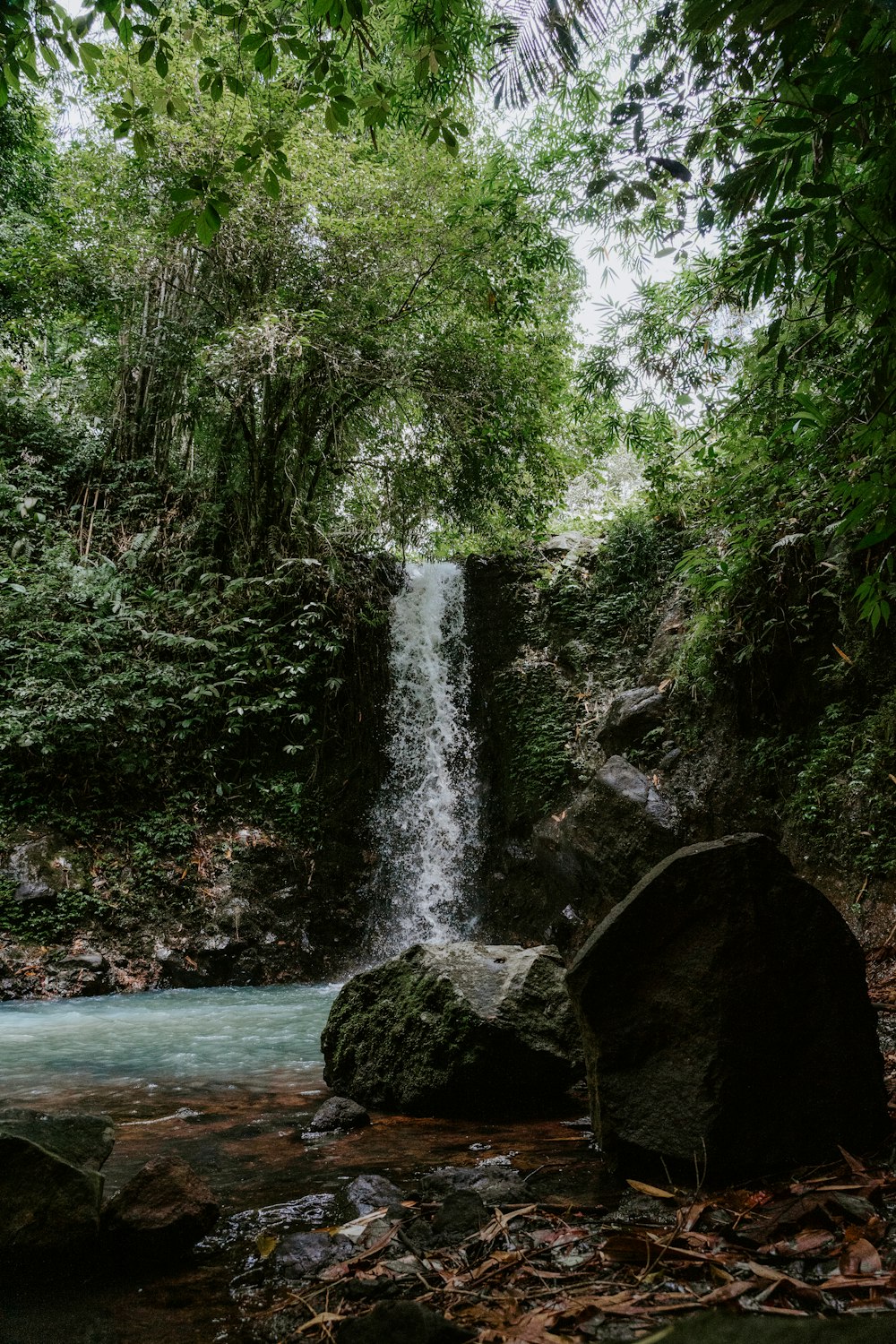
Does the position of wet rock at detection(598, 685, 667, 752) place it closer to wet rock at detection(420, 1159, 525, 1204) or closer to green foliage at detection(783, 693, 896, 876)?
green foliage at detection(783, 693, 896, 876)

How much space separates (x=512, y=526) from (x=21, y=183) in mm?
10365

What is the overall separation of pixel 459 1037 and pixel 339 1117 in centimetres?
60

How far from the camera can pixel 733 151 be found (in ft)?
12.4

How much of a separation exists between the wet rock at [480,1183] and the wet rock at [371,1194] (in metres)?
0.10

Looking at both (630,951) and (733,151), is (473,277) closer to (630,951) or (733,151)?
(733,151)

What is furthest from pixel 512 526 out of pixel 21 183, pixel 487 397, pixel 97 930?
pixel 21 183

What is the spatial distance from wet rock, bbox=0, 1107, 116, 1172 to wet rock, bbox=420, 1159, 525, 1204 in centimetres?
102

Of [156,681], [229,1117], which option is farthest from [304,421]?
[229,1117]

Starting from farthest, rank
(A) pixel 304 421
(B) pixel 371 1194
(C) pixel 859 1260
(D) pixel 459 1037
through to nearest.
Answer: (A) pixel 304 421 → (D) pixel 459 1037 → (B) pixel 371 1194 → (C) pixel 859 1260

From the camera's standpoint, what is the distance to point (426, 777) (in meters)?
9.96

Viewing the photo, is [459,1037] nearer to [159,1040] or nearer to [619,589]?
[159,1040]

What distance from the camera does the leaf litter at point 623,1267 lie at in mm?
1562

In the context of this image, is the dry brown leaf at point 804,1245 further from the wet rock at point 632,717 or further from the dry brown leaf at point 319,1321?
the wet rock at point 632,717

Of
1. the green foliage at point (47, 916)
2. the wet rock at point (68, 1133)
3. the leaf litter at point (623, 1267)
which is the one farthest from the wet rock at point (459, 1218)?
the green foliage at point (47, 916)
